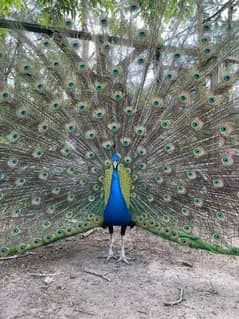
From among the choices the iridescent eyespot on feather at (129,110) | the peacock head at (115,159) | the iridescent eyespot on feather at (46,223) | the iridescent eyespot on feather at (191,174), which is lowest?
the iridescent eyespot on feather at (46,223)

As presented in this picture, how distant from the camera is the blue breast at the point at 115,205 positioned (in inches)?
128

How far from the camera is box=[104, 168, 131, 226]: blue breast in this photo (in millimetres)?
3248

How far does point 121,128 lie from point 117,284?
4.58 feet

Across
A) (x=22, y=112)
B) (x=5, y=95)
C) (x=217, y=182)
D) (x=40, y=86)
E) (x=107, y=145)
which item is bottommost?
(x=217, y=182)

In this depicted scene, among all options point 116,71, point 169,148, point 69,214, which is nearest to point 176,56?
point 116,71

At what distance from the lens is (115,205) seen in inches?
128

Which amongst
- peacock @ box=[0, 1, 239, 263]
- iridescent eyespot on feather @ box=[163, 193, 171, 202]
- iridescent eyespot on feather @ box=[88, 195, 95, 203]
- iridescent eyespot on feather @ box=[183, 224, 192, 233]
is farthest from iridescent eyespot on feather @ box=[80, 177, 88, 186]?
iridescent eyespot on feather @ box=[183, 224, 192, 233]

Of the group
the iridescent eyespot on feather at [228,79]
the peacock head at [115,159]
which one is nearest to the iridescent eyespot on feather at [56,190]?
the peacock head at [115,159]

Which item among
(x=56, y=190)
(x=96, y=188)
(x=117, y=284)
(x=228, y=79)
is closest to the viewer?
(x=117, y=284)

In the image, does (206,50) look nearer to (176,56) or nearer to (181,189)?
(176,56)

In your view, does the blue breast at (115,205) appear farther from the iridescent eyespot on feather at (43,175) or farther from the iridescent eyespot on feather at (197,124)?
the iridescent eyespot on feather at (197,124)

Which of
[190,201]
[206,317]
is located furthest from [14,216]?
[206,317]

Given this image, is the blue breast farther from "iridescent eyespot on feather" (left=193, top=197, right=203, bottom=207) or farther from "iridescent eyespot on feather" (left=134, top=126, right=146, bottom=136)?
"iridescent eyespot on feather" (left=193, top=197, right=203, bottom=207)

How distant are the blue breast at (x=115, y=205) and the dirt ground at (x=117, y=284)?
0.47m
